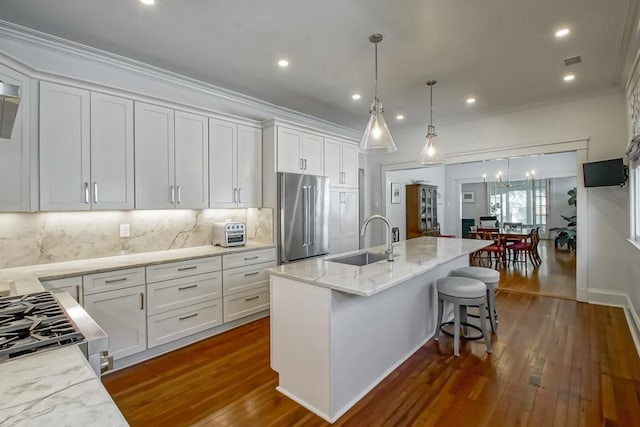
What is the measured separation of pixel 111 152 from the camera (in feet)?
9.34

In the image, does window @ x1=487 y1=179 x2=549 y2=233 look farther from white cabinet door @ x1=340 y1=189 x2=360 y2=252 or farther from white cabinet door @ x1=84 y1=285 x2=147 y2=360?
white cabinet door @ x1=84 y1=285 x2=147 y2=360

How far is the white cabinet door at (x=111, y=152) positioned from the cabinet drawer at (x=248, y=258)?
3.56 feet

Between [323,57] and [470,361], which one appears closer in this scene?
[470,361]

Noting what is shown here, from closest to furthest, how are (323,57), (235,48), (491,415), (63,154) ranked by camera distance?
(491,415) → (63,154) → (235,48) → (323,57)

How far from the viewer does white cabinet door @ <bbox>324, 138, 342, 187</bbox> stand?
15.2 ft

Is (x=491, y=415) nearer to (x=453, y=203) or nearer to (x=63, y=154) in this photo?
(x=63, y=154)

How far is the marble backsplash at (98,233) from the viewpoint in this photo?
2.63 metres

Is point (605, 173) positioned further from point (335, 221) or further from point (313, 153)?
point (313, 153)

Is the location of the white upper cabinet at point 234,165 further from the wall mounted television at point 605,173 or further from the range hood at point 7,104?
the wall mounted television at point 605,173

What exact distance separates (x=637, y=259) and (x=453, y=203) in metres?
6.68

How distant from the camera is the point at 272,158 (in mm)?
3938

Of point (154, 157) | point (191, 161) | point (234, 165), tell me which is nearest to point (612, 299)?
point (234, 165)

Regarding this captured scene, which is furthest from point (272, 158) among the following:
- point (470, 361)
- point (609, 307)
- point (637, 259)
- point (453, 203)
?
point (453, 203)

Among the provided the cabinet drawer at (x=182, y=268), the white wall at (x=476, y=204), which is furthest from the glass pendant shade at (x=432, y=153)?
the white wall at (x=476, y=204)
